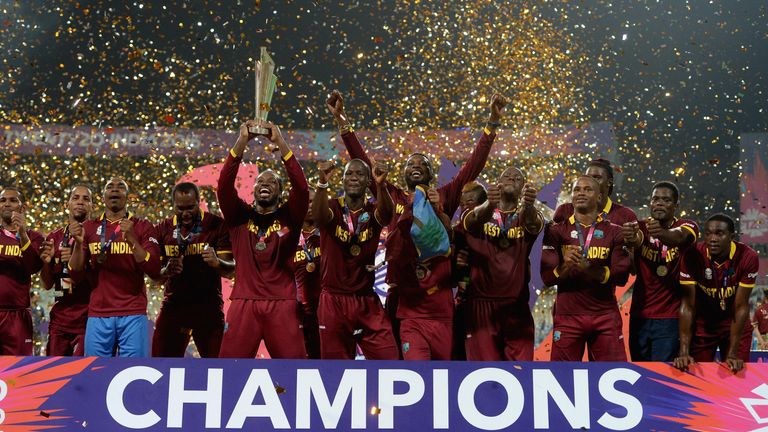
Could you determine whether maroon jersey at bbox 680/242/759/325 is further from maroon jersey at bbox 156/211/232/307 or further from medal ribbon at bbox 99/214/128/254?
medal ribbon at bbox 99/214/128/254

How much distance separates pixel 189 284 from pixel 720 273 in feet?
11.3

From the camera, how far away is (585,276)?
15.5 ft

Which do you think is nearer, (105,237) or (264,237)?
(264,237)

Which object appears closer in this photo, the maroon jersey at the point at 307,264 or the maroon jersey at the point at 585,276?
the maroon jersey at the point at 585,276

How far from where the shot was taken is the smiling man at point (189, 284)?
5.30m

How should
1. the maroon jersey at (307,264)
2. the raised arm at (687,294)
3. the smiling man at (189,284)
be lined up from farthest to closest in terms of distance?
the maroon jersey at (307,264), the smiling man at (189,284), the raised arm at (687,294)

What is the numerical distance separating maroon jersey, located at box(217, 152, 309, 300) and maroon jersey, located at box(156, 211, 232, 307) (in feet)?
1.38

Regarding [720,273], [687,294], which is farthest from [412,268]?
[720,273]

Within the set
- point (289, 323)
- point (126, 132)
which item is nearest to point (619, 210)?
point (289, 323)

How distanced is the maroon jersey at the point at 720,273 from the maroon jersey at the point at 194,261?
301 cm

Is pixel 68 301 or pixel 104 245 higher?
pixel 104 245

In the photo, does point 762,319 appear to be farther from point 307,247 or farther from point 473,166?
point 307,247

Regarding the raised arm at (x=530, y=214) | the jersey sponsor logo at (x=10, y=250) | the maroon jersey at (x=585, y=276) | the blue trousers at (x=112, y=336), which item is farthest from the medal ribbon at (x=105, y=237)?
the maroon jersey at (x=585, y=276)

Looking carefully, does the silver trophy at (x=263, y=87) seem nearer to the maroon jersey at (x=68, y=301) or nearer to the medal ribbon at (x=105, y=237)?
the medal ribbon at (x=105, y=237)
